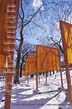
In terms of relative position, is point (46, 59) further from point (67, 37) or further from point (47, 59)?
point (67, 37)

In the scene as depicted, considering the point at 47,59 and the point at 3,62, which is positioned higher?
the point at 3,62

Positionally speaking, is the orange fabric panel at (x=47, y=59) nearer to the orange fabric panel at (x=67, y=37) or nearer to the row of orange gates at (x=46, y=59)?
the row of orange gates at (x=46, y=59)

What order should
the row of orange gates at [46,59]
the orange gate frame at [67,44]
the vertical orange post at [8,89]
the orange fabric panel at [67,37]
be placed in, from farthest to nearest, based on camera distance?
the row of orange gates at [46,59] < the orange fabric panel at [67,37] < the orange gate frame at [67,44] < the vertical orange post at [8,89]

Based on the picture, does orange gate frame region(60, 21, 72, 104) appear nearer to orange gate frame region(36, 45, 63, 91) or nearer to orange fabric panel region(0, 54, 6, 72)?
orange fabric panel region(0, 54, 6, 72)

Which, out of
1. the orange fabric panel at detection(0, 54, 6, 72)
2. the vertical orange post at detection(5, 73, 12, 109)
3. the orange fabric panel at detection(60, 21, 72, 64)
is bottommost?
the vertical orange post at detection(5, 73, 12, 109)

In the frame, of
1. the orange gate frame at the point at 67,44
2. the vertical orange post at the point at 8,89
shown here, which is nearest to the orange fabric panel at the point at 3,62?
the vertical orange post at the point at 8,89

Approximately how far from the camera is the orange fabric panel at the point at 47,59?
9000 mm

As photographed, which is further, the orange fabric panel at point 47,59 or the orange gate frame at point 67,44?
the orange fabric panel at point 47,59

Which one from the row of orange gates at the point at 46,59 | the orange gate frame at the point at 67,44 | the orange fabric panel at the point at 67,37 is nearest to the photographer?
the orange gate frame at the point at 67,44

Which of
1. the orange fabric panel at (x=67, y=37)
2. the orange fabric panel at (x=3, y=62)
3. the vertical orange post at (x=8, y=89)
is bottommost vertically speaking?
the vertical orange post at (x=8, y=89)

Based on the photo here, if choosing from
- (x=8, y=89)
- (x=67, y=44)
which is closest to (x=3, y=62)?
(x=8, y=89)

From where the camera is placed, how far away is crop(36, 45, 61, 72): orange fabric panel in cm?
900

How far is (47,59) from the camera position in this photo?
9617 millimetres

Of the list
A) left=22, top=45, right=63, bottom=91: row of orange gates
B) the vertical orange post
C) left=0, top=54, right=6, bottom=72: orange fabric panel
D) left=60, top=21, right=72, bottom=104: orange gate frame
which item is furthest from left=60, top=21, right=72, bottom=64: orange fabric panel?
left=22, top=45, right=63, bottom=91: row of orange gates
